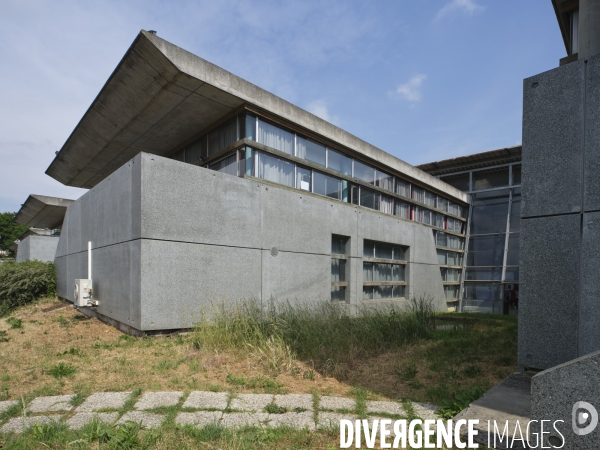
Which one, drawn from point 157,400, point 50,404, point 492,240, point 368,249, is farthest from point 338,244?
point 492,240

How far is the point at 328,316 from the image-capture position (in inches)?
337

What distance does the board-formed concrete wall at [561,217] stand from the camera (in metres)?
4.93

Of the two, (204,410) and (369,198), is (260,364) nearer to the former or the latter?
(204,410)

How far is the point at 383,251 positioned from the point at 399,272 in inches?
61.0

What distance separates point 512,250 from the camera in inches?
878

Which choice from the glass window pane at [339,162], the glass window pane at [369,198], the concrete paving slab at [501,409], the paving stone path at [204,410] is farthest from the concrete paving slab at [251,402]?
the glass window pane at [369,198]

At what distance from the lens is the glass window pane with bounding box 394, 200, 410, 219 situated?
17256 mm

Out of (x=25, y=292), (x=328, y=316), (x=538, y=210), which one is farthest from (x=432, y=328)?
(x=25, y=292)

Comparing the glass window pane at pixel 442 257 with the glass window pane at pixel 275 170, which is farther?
the glass window pane at pixel 442 257

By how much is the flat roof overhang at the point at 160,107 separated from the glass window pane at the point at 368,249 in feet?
10.4

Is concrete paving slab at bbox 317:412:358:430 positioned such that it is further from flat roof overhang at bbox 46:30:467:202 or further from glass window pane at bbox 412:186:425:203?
glass window pane at bbox 412:186:425:203

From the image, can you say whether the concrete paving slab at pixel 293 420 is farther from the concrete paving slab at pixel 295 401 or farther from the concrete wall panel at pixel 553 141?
the concrete wall panel at pixel 553 141

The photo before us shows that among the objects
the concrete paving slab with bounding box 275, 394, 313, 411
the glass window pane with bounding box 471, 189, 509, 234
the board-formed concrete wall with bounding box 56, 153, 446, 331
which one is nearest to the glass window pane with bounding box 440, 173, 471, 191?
the glass window pane with bounding box 471, 189, 509, 234

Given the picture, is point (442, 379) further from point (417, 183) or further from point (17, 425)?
point (417, 183)
